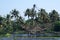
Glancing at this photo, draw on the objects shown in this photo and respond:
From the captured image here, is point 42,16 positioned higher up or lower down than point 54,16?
lower down

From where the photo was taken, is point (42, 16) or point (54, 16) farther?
point (54, 16)

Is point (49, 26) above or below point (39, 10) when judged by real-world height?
below

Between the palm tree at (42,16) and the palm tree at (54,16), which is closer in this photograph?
the palm tree at (42,16)

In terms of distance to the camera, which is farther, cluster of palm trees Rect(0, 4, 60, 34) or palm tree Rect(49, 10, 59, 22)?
palm tree Rect(49, 10, 59, 22)

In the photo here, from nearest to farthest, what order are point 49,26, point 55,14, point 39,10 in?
1. point 49,26
2. point 39,10
3. point 55,14

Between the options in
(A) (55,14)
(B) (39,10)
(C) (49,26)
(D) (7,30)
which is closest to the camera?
(D) (7,30)

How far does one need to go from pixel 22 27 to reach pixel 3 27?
5.82 m

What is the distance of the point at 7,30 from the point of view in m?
46.8

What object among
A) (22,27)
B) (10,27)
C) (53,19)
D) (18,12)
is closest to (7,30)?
(10,27)

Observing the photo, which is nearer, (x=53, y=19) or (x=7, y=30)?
(x=7, y=30)

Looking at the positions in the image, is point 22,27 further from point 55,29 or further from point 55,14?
point 55,14

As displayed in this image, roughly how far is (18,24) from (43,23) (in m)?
6.48

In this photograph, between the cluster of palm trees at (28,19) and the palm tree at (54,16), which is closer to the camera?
the cluster of palm trees at (28,19)

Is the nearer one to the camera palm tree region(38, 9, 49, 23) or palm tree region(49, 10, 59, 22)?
palm tree region(38, 9, 49, 23)
